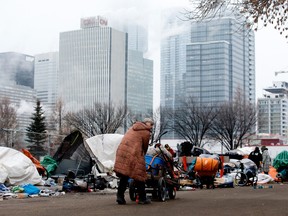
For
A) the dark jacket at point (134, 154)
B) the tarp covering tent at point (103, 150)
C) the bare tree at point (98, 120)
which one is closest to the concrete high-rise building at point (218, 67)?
the bare tree at point (98, 120)

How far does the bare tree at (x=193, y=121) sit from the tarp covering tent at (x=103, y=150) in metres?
43.8

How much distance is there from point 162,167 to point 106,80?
12937cm

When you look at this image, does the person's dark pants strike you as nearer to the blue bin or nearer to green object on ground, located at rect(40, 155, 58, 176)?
the blue bin

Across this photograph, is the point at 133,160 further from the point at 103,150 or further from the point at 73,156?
the point at 73,156

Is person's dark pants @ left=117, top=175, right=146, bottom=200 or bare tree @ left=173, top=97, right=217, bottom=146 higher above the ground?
bare tree @ left=173, top=97, right=217, bottom=146

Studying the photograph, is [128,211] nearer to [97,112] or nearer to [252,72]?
[97,112]

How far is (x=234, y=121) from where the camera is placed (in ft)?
221

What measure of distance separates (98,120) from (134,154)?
2307 inches

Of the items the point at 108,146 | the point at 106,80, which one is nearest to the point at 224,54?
the point at 106,80

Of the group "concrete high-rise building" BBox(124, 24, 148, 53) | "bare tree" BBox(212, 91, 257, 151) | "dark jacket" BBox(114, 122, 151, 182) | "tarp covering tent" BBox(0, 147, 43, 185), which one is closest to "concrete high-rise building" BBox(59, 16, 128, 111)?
"concrete high-rise building" BBox(124, 24, 148, 53)

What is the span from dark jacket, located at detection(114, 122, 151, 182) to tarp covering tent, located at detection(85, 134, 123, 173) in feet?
32.8

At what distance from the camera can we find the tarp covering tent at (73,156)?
863 inches

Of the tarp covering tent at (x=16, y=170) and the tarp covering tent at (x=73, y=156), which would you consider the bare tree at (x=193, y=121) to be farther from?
the tarp covering tent at (x=16, y=170)

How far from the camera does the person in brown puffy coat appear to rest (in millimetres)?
11219
